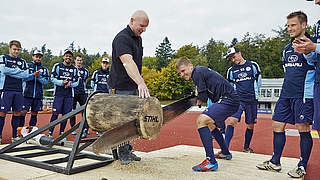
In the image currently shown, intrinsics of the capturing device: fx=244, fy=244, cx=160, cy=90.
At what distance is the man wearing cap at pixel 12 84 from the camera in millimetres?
5727

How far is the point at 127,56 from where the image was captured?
132 inches

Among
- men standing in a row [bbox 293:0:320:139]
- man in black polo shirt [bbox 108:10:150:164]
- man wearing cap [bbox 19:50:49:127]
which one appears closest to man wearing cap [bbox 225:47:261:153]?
men standing in a row [bbox 293:0:320:139]

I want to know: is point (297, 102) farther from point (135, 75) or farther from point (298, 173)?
point (135, 75)

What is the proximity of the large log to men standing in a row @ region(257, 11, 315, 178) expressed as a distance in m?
1.77

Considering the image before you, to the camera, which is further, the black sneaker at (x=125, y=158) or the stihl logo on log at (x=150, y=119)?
the black sneaker at (x=125, y=158)

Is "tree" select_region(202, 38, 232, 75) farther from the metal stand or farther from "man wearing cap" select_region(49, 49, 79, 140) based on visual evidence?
the metal stand

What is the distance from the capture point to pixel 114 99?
3176mm

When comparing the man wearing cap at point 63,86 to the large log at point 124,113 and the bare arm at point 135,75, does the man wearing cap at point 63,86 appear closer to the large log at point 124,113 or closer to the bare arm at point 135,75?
the large log at point 124,113

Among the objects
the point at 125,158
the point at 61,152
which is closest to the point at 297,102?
the point at 125,158

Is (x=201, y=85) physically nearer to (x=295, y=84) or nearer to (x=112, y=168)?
(x=295, y=84)

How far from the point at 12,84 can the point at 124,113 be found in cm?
427

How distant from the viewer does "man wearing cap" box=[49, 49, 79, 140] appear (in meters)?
6.49

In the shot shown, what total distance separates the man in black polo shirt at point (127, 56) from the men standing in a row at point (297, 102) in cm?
204

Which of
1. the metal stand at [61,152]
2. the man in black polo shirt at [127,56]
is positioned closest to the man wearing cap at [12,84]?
the metal stand at [61,152]
